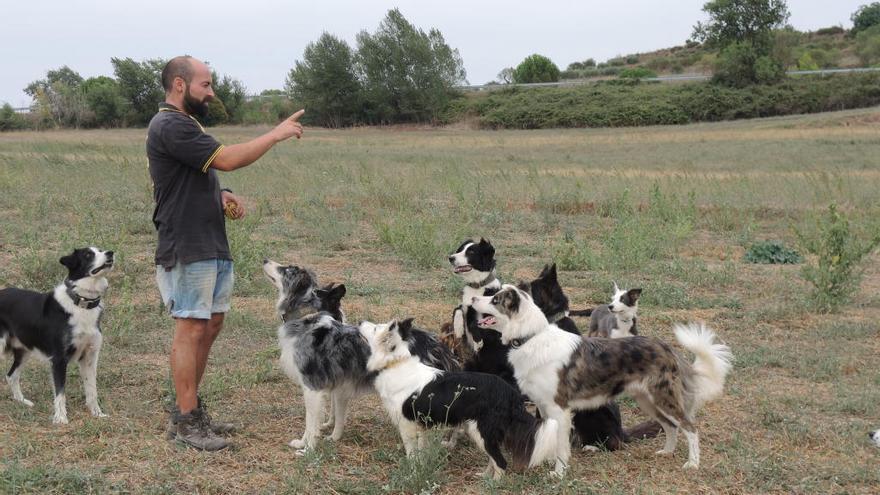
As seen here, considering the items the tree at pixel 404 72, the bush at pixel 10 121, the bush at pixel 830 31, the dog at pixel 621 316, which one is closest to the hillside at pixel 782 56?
the bush at pixel 830 31

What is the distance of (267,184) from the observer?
19.3 metres

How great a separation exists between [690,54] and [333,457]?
85467 millimetres

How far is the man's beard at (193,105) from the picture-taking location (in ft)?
18.7

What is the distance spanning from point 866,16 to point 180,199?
94.8 m

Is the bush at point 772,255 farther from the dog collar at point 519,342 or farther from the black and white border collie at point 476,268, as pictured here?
the dog collar at point 519,342

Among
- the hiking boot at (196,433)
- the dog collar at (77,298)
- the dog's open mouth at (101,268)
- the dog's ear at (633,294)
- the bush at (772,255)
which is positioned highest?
the dog's open mouth at (101,268)

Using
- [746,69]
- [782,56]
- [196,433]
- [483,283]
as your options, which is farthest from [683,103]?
[196,433]

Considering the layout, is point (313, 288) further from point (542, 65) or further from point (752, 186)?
point (542, 65)

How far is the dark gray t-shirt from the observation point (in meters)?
5.62

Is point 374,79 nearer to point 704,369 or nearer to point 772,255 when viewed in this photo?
point 772,255

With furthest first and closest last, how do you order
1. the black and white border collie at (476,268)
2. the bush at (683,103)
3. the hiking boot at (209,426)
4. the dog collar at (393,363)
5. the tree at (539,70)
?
the tree at (539,70) → the bush at (683,103) → the black and white border collie at (476,268) → the hiking boot at (209,426) → the dog collar at (393,363)

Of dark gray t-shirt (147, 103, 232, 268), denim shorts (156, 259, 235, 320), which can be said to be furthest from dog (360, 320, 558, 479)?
dark gray t-shirt (147, 103, 232, 268)

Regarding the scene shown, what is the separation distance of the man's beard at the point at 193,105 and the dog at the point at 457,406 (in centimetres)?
194

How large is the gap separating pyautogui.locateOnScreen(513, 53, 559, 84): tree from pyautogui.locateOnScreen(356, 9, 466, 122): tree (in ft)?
50.3
